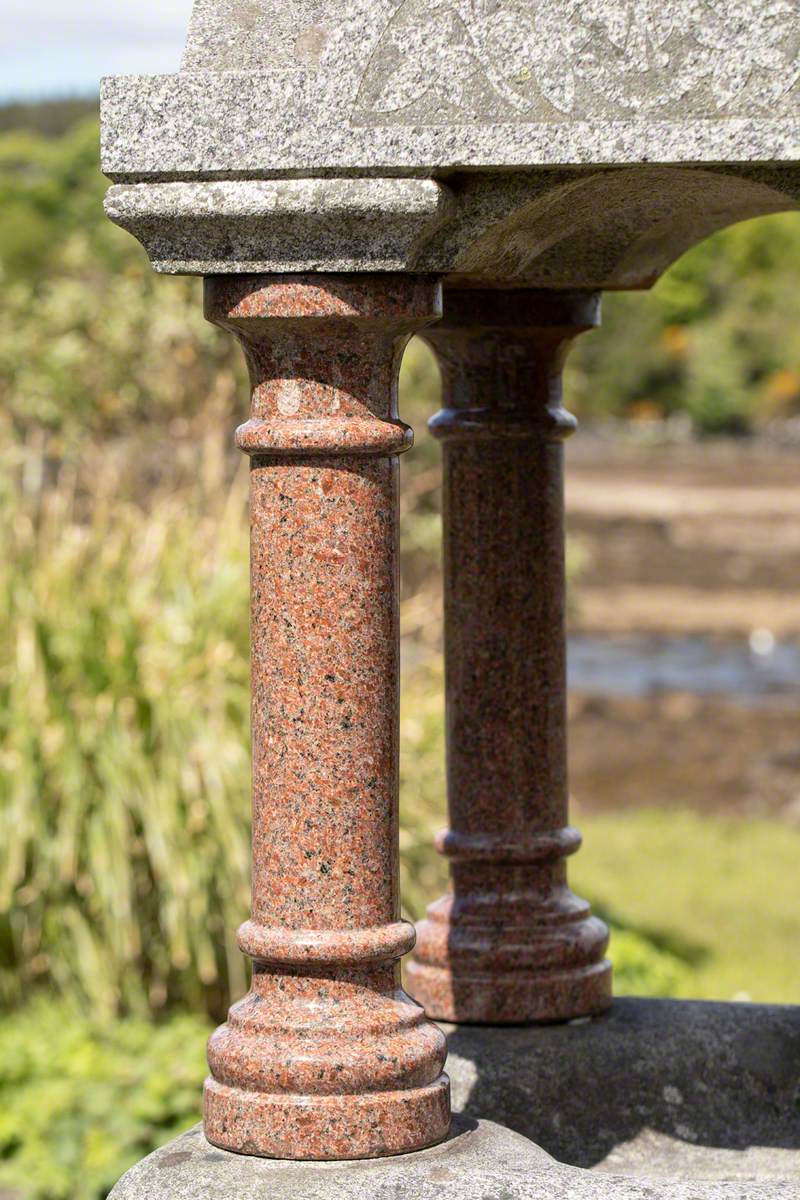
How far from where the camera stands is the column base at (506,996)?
3.84 metres

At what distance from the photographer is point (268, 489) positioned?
284cm

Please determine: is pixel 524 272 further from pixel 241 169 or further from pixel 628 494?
pixel 628 494

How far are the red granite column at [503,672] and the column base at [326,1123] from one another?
1021 mm

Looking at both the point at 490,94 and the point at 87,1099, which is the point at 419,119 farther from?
the point at 87,1099

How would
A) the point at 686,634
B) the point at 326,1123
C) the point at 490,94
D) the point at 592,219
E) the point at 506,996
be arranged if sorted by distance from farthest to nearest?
the point at 686,634 → the point at 506,996 → the point at 592,219 → the point at 326,1123 → the point at 490,94

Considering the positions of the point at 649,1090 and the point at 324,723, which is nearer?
the point at 324,723

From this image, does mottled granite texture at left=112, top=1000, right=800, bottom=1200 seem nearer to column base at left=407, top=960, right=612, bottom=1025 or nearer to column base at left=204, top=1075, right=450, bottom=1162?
column base at left=407, top=960, right=612, bottom=1025

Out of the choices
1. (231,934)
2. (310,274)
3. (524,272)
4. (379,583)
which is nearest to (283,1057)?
(379,583)

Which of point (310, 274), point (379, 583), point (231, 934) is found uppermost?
point (310, 274)

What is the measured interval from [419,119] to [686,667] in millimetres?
20799

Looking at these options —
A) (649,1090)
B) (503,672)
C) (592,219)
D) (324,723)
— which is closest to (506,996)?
(649,1090)

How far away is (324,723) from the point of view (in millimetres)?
2807

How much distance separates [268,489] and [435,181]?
Result: 538 mm

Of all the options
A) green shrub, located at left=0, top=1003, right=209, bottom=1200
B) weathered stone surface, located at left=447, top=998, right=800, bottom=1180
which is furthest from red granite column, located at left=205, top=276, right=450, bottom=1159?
green shrub, located at left=0, top=1003, right=209, bottom=1200
